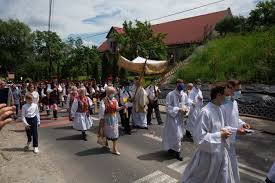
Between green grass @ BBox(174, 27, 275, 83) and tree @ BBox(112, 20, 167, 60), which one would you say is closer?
green grass @ BBox(174, 27, 275, 83)

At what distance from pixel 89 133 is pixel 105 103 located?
3.08 metres

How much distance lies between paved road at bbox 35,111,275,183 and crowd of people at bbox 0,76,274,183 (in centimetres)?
41

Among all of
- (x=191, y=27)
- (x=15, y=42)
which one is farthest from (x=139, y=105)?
(x=15, y=42)

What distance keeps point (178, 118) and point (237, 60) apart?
1416 cm

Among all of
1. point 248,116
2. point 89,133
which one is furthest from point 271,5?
point 89,133

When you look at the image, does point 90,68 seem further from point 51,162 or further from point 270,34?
point 51,162

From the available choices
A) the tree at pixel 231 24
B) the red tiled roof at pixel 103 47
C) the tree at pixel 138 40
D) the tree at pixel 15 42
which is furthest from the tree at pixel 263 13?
the tree at pixel 15 42

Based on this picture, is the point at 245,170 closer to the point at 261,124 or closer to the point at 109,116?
the point at 109,116

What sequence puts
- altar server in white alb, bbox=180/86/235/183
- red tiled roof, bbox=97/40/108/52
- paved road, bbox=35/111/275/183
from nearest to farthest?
altar server in white alb, bbox=180/86/235/183 → paved road, bbox=35/111/275/183 → red tiled roof, bbox=97/40/108/52

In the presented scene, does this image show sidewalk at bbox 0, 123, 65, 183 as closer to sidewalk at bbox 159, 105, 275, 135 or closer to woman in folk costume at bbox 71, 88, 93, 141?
woman in folk costume at bbox 71, 88, 93, 141

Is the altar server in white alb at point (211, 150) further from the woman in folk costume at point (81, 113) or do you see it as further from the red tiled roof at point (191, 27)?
the red tiled roof at point (191, 27)

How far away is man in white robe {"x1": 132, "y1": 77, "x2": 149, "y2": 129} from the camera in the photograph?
12.2 m

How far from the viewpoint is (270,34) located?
2220 centimetres

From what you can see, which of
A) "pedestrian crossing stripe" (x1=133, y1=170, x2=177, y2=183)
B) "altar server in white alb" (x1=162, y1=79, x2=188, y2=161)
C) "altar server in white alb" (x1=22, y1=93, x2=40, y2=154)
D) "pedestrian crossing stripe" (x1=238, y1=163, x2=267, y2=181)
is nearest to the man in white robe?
"altar server in white alb" (x1=162, y1=79, x2=188, y2=161)
